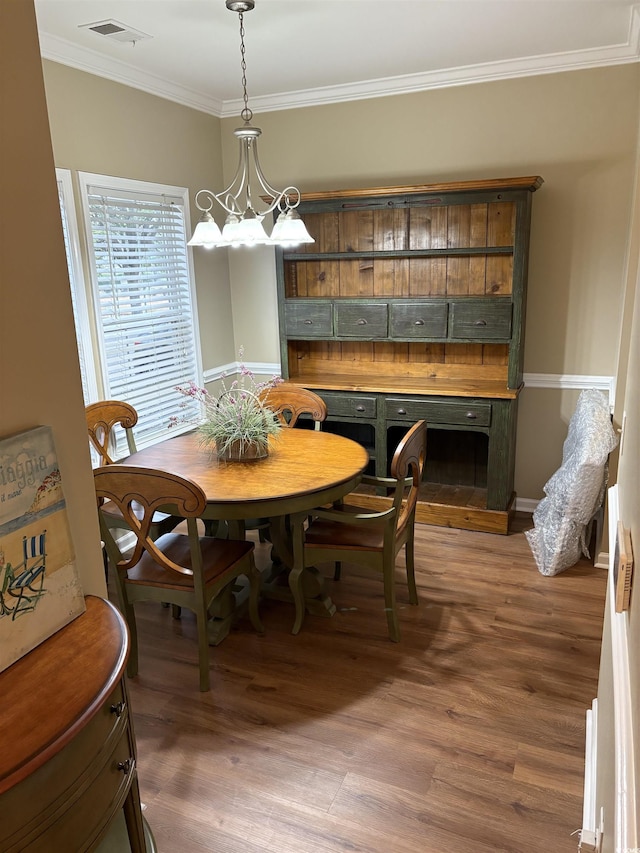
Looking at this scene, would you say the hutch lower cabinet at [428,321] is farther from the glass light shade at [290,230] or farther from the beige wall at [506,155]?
the glass light shade at [290,230]

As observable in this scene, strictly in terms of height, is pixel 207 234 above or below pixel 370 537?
above

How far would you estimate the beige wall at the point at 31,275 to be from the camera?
123 centimetres

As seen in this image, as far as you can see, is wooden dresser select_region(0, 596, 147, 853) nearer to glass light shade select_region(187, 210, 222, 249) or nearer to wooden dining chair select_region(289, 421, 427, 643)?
Answer: wooden dining chair select_region(289, 421, 427, 643)

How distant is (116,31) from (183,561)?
2602 millimetres

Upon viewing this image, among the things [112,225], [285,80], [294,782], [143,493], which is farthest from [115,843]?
[285,80]

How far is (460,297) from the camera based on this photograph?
3928 millimetres

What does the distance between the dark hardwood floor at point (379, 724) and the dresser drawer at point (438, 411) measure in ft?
3.27

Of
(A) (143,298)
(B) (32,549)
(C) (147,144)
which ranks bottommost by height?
(B) (32,549)

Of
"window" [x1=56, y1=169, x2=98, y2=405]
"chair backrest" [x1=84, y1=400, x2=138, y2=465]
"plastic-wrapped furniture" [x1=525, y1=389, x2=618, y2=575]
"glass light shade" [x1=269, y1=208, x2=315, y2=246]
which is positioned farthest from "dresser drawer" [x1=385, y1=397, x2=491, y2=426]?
"window" [x1=56, y1=169, x2=98, y2=405]

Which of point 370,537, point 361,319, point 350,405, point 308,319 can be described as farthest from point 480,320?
point 370,537

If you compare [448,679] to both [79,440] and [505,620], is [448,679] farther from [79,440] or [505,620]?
[79,440]

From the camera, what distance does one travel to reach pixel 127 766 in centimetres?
141

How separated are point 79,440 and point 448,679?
1.91 meters

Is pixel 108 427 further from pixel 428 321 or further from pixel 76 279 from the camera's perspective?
pixel 428 321
